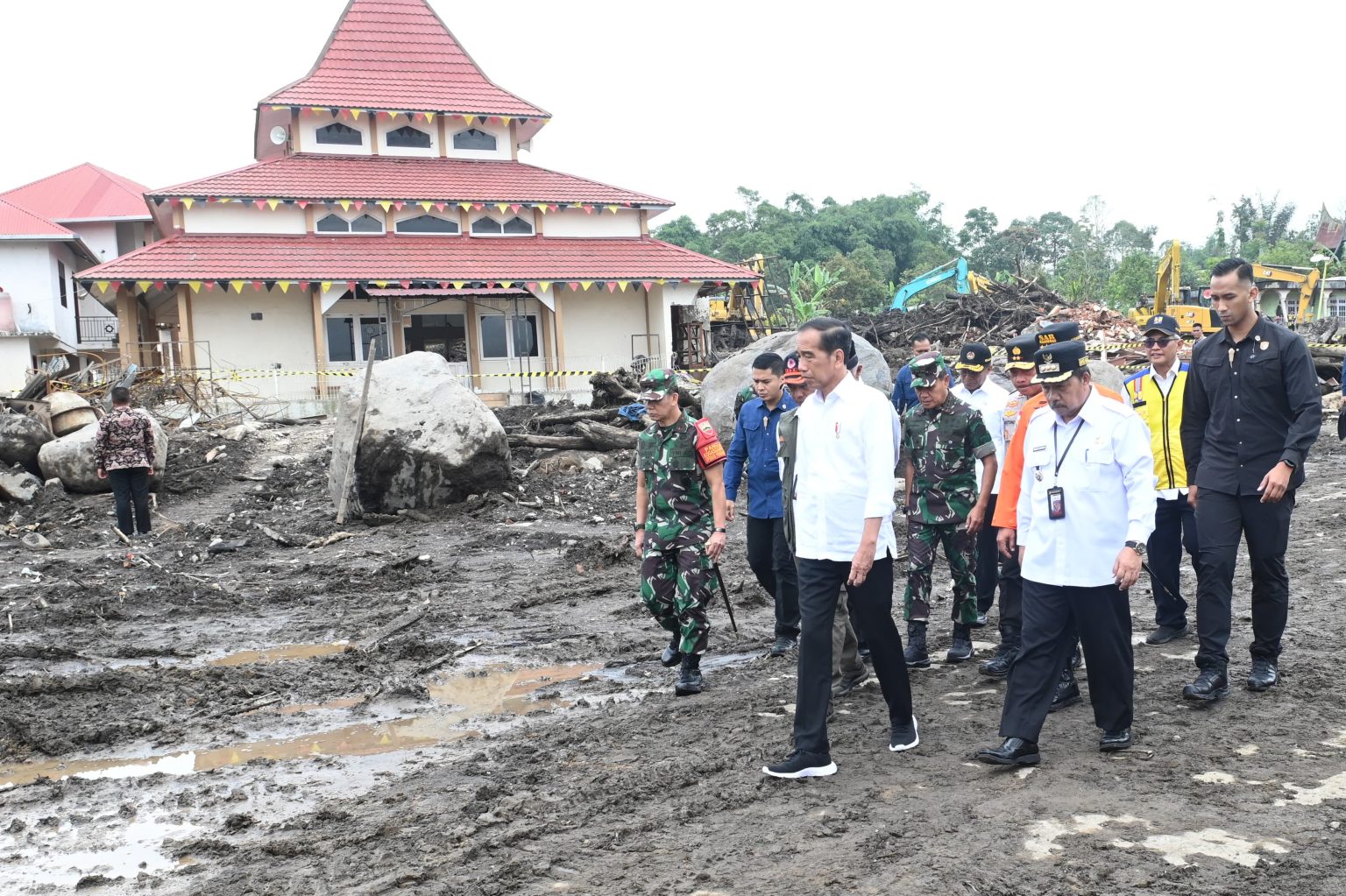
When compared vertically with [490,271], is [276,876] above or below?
below

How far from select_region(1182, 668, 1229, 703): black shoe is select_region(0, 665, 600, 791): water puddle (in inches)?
121

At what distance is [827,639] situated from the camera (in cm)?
483

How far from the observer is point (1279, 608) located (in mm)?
5586

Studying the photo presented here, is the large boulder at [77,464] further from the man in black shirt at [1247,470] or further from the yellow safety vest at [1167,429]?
the man in black shirt at [1247,470]

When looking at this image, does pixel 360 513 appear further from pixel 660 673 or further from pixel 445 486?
pixel 660 673

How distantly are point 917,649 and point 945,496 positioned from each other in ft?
2.97

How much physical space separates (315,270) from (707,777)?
23.2 meters

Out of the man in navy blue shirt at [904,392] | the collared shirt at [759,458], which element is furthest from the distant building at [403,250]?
the collared shirt at [759,458]

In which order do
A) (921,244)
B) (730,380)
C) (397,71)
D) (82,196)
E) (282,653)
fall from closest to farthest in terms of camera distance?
(282,653) < (730,380) < (397,71) < (82,196) < (921,244)

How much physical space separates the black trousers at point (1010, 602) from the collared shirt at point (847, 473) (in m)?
1.63

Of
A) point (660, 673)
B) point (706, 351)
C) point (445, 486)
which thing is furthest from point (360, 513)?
point (706, 351)

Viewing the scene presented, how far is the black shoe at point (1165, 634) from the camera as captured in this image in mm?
6750

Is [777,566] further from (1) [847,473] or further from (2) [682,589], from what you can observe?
(1) [847,473]

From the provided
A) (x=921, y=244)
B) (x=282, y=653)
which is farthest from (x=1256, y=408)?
(x=921, y=244)
